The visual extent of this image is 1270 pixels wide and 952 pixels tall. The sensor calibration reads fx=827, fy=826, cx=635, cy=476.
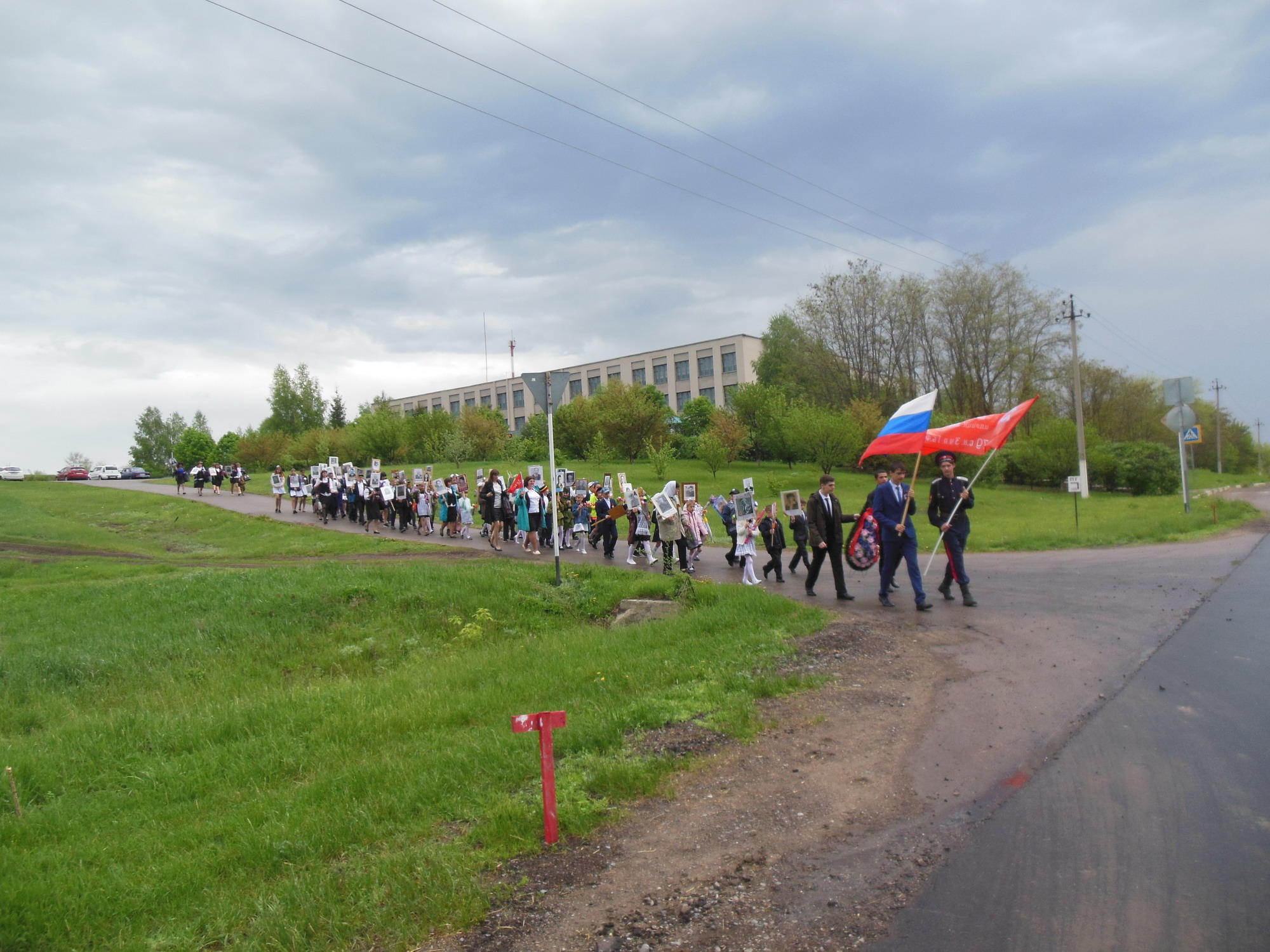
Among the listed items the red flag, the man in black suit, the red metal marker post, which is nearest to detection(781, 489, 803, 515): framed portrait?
the man in black suit

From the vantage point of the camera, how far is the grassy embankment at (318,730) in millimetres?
4605

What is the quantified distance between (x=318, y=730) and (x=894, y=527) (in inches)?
306

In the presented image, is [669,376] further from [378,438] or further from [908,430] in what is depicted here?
[908,430]

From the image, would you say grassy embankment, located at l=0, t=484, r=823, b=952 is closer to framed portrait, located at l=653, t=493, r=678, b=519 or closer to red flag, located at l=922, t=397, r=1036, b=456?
framed portrait, located at l=653, t=493, r=678, b=519

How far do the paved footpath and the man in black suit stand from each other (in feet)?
1.34

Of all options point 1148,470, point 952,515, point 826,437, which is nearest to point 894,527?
point 952,515

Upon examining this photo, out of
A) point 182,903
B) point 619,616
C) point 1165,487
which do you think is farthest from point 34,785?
point 1165,487

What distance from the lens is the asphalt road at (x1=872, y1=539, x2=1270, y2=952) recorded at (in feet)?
11.7

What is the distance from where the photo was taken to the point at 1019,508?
37000 mm

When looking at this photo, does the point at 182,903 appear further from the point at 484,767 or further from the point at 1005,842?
the point at 1005,842

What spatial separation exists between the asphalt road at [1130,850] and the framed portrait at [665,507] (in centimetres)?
997

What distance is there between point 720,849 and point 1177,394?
2496cm

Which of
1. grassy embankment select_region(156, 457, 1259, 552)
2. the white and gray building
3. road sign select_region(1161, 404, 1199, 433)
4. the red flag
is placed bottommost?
grassy embankment select_region(156, 457, 1259, 552)

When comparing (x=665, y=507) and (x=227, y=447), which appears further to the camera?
(x=227, y=447)
